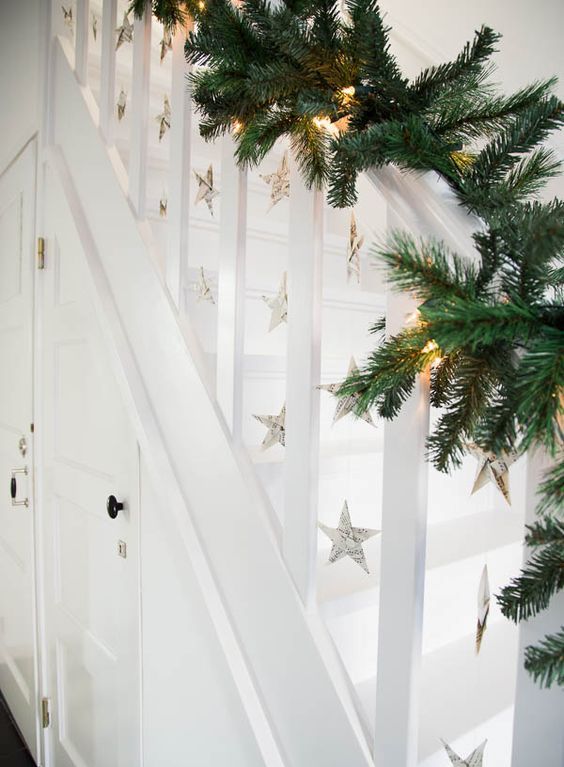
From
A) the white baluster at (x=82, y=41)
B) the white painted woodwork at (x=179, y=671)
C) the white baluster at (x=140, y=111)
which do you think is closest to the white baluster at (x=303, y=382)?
the white painted woodwork at (x=179, y=671)

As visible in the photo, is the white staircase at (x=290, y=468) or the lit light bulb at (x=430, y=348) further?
the white staircase at (x=290, y=468)

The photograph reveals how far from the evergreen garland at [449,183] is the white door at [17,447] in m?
1.30

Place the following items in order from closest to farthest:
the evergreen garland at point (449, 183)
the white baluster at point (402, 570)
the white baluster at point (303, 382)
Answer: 1. the evergreen garland at point (449, 183)
2. the white baluster at point (402, 570)
3. the white baluster at point (303, 382)

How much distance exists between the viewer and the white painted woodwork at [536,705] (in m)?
0.47

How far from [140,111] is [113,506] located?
86 centimetres

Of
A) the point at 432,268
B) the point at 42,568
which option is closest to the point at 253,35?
the point at 432,268

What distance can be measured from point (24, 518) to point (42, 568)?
22cm

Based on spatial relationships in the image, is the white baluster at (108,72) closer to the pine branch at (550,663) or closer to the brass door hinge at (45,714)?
the pine branch at (550,663)

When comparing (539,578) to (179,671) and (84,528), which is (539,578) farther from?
(84,528)

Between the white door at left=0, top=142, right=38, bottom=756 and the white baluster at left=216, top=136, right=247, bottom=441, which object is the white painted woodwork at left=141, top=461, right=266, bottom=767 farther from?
the white door at left=0, top=142, right=38, bottom=756

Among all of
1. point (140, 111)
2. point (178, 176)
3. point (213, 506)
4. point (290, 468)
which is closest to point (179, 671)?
point (213, 506)

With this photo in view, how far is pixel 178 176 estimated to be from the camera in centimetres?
102

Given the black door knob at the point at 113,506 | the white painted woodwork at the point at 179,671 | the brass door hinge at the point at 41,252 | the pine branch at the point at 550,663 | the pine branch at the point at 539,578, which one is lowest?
the white painted woodwork at the point at 179,671

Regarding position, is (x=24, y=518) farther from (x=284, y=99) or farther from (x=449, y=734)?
(x=284, y=99)
